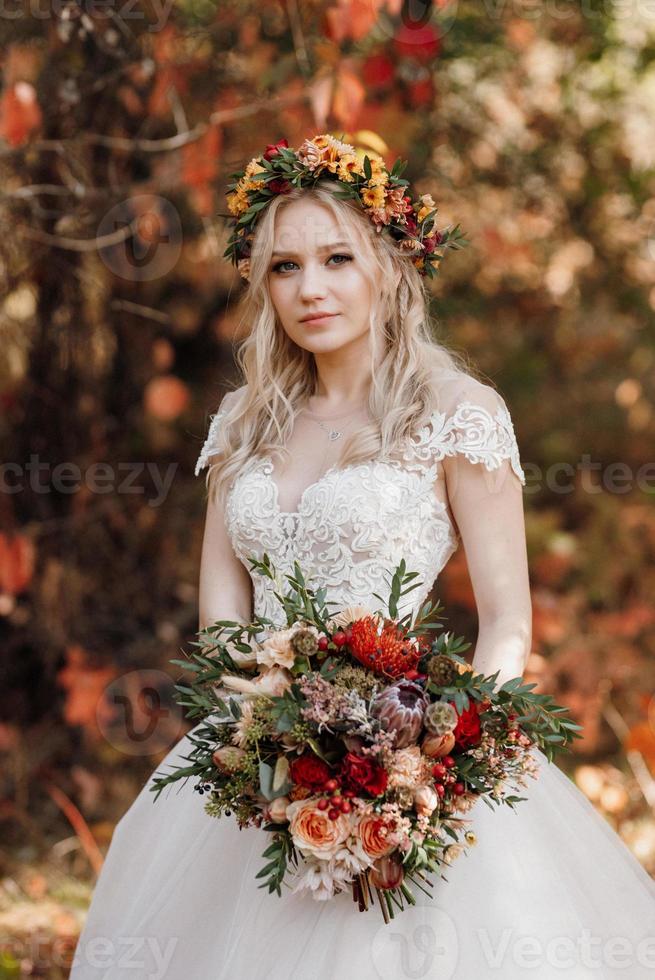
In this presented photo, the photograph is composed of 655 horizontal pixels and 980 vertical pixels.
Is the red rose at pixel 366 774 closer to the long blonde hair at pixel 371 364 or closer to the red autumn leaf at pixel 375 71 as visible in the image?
the long blonde hair at pixel 371 364

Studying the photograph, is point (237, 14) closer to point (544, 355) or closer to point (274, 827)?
point (544, 355)

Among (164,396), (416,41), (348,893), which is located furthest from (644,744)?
(416,41)

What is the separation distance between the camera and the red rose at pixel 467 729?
2184 millimetres

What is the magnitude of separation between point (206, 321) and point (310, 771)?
477 cm

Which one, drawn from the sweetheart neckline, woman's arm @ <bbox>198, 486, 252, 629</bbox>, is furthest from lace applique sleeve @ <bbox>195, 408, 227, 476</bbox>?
the sweetheart neckline

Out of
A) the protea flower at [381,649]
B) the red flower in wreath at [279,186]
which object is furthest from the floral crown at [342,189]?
the protea flower at [381,649]

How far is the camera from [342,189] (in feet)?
9.92

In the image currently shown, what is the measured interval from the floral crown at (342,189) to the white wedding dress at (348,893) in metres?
0.48

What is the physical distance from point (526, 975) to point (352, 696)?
738 mm

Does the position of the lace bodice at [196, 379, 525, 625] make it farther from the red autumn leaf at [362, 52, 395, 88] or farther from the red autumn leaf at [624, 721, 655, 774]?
the red autumn leaf at [362, 52, 395, 88]

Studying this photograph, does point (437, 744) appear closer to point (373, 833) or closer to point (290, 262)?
point (373, 833)

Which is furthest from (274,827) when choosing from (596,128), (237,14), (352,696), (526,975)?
(596,128)

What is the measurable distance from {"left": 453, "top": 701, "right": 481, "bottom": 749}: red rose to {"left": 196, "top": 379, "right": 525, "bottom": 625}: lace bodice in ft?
2.33

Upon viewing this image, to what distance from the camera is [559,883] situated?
258 centimetres
